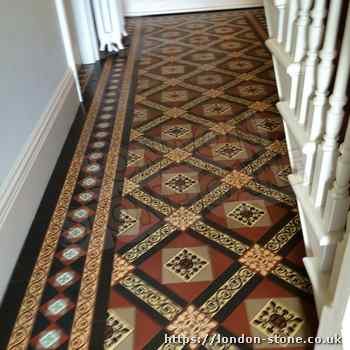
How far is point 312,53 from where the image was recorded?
1158 millimetres

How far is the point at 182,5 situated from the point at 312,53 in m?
3.63

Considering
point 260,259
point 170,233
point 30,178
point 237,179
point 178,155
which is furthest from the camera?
point 178,155

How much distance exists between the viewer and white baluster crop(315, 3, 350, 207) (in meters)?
0.92

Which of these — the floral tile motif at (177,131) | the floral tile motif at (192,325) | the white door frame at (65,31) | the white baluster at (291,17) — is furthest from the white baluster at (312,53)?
the white door frame at (65,31)

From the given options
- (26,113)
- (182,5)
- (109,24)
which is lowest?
(182,5)

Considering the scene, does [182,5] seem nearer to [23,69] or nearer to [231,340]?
[23,69]

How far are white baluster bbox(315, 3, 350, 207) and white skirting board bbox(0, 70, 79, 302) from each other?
111 cm

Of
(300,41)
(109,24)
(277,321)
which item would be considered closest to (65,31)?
(109,24)

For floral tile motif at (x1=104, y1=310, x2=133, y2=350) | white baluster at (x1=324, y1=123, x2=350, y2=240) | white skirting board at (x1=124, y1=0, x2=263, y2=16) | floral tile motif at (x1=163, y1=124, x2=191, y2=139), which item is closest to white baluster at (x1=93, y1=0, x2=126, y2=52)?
white skirting board at (x1=124, y1=0, x2=263, y2=16)

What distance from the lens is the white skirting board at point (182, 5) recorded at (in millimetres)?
4418

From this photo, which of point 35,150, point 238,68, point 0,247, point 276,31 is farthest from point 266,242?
point 238,68

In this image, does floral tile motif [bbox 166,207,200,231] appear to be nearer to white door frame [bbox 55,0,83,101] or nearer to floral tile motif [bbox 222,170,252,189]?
floral tile motif [bbox 222,170,252,189]

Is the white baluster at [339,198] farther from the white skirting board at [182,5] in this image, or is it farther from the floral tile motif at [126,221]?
the white skirting board at [182,5]

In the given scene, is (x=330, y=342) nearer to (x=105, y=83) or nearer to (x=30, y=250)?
(x=30, y=250)
